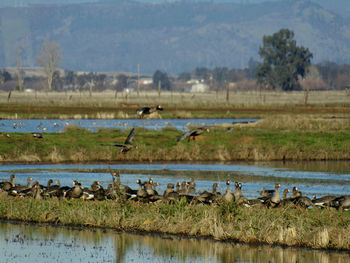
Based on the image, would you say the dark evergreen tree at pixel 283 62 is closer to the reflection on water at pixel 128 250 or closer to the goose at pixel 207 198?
the goose at pixel 207 198

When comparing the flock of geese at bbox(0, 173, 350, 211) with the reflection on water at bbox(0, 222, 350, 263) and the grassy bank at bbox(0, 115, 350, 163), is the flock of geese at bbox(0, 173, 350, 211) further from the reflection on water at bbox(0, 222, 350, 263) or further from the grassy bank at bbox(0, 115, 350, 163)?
the grassy bank at bbox(0, 115, 350, 163)

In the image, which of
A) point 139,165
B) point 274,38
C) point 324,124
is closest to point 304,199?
point 139,165

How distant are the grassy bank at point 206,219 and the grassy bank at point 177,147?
1769 cm

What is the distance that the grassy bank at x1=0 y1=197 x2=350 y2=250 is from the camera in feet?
63.8

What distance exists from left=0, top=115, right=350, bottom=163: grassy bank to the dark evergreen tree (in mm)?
133194

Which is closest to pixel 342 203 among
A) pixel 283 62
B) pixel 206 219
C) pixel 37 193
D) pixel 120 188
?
pixel 206 219

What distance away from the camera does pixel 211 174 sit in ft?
119

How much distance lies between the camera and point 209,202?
79.3 feet


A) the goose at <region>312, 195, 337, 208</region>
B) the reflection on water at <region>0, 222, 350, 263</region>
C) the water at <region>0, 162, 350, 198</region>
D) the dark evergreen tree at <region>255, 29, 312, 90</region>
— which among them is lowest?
the water at <region>0, 162, 350, 198</region>

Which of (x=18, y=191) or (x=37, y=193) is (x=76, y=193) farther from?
(x=18, y=191)

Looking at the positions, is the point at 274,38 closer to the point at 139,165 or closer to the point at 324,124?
the point at 324,124

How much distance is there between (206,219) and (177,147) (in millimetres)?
22388

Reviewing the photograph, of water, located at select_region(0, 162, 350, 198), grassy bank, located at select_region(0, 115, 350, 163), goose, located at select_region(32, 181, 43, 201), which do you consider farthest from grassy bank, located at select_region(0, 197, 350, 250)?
grassy bank, located at select_region(0, 115, 350, 163)

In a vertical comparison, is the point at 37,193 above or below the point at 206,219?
above
